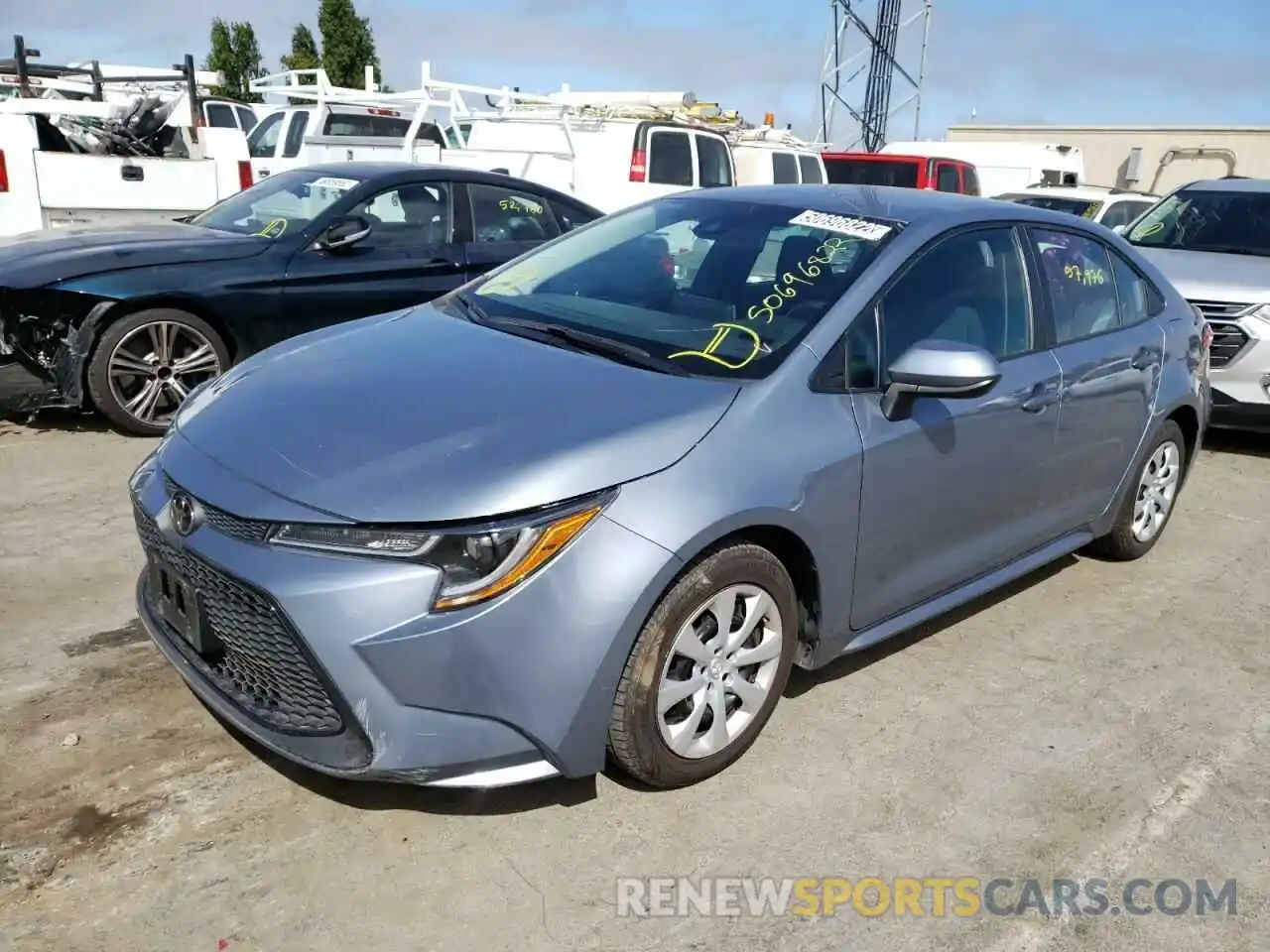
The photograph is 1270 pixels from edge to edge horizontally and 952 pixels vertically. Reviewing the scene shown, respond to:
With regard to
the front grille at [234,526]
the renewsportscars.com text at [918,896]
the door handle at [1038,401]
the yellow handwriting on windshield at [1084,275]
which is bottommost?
the renewsportscars.com text at [918,896]

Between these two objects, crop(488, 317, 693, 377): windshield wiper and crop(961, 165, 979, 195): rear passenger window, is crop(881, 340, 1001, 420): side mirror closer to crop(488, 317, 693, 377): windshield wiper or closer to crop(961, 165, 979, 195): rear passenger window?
crop(488, 317, 693, 377): windshield wiper

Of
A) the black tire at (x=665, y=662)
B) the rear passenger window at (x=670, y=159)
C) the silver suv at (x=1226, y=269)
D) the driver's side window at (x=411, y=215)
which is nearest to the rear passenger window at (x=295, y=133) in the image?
the rear passenger window at (x=670, y=159)

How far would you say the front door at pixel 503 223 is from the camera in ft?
23.0

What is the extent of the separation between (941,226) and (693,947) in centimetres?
246

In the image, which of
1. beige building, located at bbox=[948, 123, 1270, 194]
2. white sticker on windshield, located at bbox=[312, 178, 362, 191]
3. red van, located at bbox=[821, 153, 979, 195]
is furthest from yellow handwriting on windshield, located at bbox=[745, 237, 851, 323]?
beige building, located at bbox=[948, 123, 1270, 194]

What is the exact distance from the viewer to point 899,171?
15.6m

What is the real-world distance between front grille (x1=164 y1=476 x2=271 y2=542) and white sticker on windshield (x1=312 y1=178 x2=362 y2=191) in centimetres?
435

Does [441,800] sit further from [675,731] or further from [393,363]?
[393,363]

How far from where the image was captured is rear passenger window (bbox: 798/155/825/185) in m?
14.6

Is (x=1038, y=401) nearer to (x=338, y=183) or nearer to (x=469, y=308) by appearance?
(x=469, y=308)

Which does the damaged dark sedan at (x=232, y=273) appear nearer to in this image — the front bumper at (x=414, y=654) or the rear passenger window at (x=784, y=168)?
the front bumper at (x=414, y=654)

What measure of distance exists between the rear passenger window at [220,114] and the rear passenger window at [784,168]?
8412 millimetres

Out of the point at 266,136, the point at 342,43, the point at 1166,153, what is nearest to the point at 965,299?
the point at 266,136

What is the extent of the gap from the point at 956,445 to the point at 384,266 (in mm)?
4146
